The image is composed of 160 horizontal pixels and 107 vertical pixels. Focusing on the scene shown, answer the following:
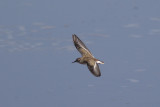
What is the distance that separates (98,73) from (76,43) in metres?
1.23

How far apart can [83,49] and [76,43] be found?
0.18 meters

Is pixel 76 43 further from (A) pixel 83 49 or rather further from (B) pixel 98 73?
(B) pixel 98 73

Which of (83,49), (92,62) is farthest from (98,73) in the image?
(83,49)

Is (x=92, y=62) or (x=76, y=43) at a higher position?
(x=76, y=43)

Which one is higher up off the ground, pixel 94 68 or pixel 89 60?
pixel 89 60

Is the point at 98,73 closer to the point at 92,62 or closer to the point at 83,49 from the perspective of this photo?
the point at 92,62

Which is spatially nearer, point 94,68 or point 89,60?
point 94,68

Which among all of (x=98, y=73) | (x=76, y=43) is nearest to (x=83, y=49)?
(x=76, y=43)

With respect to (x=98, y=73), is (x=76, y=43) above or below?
above

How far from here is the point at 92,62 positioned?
10250 mm

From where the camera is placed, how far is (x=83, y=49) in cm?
1095

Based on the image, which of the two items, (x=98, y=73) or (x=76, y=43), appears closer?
(x=98, y=73)

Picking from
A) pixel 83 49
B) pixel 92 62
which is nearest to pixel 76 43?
pixel 83 49

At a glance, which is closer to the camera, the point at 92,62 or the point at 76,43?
the point at 92,62
